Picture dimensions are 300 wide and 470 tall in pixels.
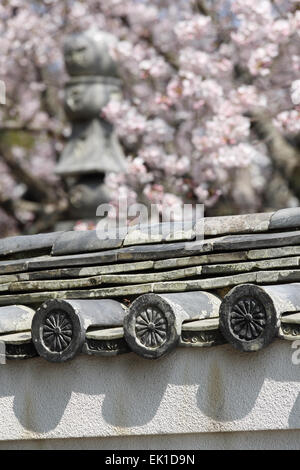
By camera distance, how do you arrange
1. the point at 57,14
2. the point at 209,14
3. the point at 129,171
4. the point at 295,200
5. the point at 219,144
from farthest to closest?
the point at 57,14
the point at 295,200
the point at 209,14
the point at 129,171
the point at 219,144

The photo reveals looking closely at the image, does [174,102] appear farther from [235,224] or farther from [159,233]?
[235,224]

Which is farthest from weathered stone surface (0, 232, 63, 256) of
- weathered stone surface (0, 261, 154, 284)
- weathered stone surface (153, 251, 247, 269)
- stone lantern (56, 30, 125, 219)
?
stone lantern (56, 30, 125, 219)

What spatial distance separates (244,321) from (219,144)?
5.01m

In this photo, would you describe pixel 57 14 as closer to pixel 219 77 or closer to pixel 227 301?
pixel 219 77

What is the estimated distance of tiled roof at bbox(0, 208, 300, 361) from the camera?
11.1ft

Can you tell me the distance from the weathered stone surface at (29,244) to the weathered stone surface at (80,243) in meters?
0.05

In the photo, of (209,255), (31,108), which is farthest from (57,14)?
(209,255)

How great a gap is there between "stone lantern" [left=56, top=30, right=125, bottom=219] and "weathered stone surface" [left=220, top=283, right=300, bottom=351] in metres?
5.17

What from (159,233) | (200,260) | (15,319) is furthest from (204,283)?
(15,319)

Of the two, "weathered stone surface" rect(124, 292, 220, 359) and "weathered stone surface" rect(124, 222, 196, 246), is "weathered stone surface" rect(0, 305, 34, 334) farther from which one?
"weathered stone surface" rect(124, 292, 220, 359)

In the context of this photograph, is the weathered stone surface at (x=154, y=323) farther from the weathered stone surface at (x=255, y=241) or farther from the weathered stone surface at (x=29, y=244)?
the weathered stone surface at (x=29, y=244)

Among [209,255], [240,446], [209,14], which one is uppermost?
[209,14]

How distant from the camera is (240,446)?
359 cm

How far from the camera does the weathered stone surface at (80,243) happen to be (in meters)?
4.11
